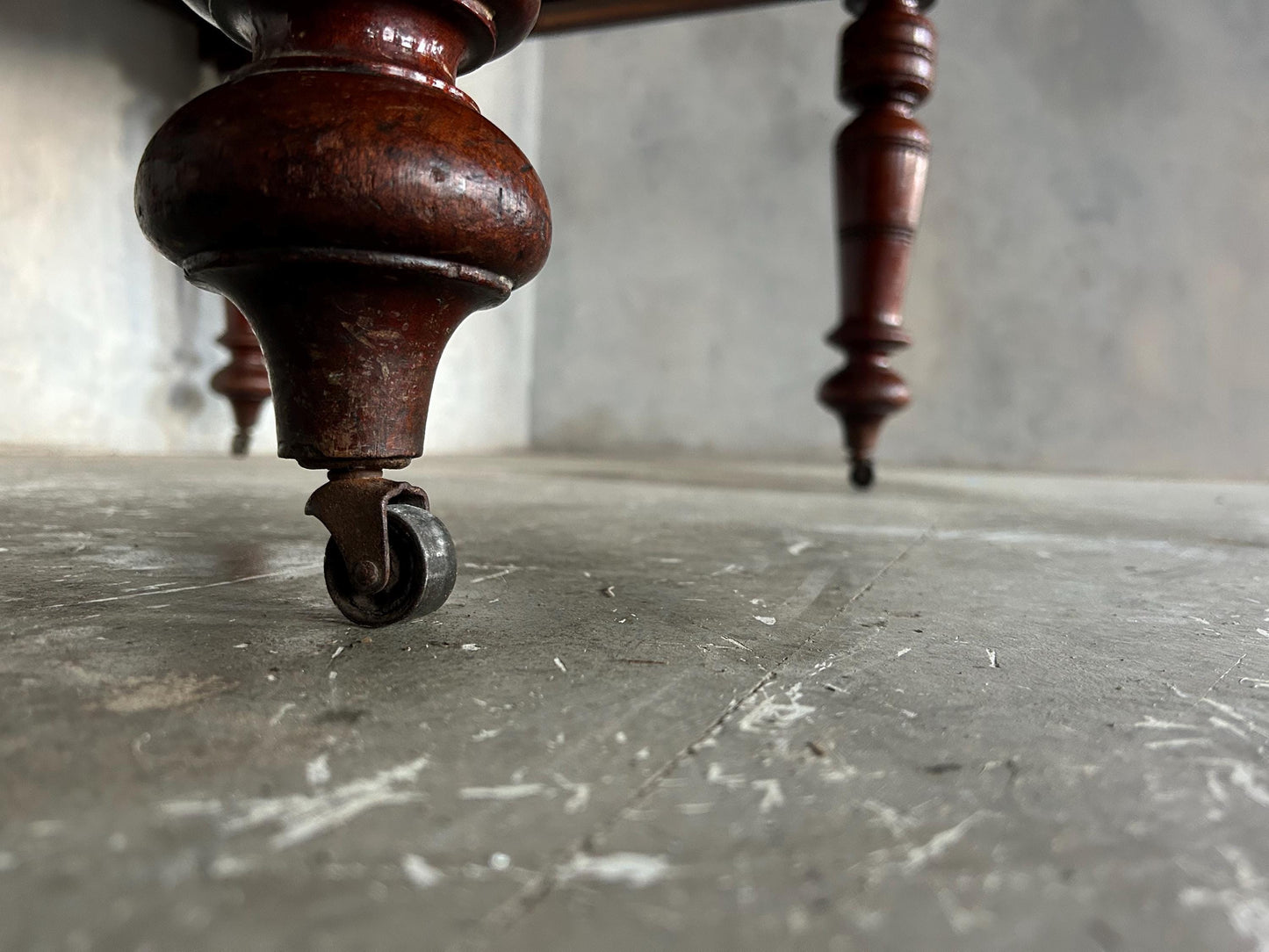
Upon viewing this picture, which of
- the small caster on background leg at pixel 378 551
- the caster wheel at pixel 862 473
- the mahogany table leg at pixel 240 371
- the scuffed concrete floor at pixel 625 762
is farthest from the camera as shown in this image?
the mahogany table leg at pixel 240 371

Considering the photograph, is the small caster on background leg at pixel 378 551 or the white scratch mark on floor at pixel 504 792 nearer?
the white scratch mark on floor at pixel 504 792

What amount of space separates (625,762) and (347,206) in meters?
0.29

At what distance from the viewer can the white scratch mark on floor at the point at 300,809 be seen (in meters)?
0.26

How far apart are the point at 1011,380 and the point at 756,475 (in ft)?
4.20

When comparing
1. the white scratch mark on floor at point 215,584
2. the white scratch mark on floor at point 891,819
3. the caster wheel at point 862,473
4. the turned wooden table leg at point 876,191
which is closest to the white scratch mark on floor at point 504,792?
the white scratch mark on floor at point 891,819

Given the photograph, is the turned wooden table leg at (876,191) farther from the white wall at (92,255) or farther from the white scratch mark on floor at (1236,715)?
the white wall at (92,255)

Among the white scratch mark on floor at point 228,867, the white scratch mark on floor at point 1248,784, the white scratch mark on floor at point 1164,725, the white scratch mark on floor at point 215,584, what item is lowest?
the white scratch mark on floor at point 1248,784

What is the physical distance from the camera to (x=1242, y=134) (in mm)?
2834

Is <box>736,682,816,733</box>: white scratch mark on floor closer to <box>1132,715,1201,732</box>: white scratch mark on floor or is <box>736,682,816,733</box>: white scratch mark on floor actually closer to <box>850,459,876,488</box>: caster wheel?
<box>1132,715,1201,732</box>: white scratch mark on floor

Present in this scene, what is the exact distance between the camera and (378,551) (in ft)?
1.61

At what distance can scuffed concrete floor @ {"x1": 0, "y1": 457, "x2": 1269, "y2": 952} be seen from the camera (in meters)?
0.23

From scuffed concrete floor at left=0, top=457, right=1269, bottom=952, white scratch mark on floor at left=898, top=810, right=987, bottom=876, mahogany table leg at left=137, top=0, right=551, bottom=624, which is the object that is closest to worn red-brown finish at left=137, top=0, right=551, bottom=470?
mahogany table leg at left=137, top=0, right=551, bottom=624

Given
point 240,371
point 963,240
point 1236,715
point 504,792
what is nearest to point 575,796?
point 504,792

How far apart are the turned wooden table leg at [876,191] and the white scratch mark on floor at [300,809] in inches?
54.0
